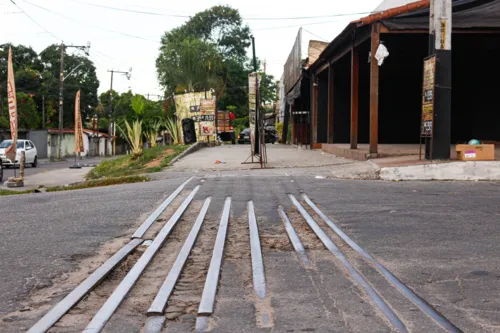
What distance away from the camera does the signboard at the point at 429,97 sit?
1366cm

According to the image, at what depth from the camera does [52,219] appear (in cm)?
832

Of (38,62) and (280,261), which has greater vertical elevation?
(38,62)

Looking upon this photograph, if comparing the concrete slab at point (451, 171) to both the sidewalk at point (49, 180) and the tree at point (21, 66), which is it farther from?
the tree at point (21, 66)

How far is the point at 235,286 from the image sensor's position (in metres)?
4.71

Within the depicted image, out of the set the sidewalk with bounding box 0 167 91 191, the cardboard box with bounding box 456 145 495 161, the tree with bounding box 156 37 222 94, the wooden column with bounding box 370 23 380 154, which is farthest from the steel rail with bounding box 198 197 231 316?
the tree with bounding box 156 37 222 94

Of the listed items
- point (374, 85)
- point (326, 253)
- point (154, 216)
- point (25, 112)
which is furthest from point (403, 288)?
point (25, 112)

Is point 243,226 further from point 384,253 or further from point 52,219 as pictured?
point 52,219

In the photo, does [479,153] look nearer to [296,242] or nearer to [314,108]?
[296,242]

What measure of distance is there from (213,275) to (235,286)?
0.31 m

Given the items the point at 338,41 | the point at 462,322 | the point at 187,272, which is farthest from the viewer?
the point at 338,41

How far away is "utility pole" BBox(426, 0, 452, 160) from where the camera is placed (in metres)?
13.5

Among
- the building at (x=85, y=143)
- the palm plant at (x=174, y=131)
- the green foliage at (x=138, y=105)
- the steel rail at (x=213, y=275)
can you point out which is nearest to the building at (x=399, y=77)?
the green foliage at (x=138, y=105)

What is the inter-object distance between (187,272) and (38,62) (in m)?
65.9

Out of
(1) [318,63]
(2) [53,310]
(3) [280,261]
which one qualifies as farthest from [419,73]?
(2) [53,310]
